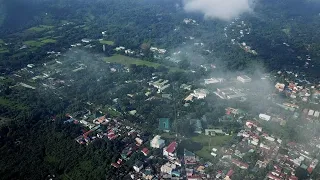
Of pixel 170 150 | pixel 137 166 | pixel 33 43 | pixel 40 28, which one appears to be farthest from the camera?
pixel 40 28

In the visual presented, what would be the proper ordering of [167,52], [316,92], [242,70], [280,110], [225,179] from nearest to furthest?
[225,179] < [280,110] < [316,92] < [242,70] < [167,52]

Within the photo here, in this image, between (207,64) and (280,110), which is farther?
(207,64)

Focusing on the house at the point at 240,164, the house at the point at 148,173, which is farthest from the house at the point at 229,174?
the house at the point at 148,173

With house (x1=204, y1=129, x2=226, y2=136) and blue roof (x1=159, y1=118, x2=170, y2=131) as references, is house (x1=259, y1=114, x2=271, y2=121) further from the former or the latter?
blue roof (x1=159, y1=118, x2=170, y2=131)

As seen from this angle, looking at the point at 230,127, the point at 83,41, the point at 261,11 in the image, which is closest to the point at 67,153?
the point at 230,127

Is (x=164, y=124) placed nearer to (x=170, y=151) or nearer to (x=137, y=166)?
(x=170, y=151)

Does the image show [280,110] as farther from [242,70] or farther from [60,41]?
[60,41]

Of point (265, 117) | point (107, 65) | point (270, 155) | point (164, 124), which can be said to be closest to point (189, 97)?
point (164, 124)
